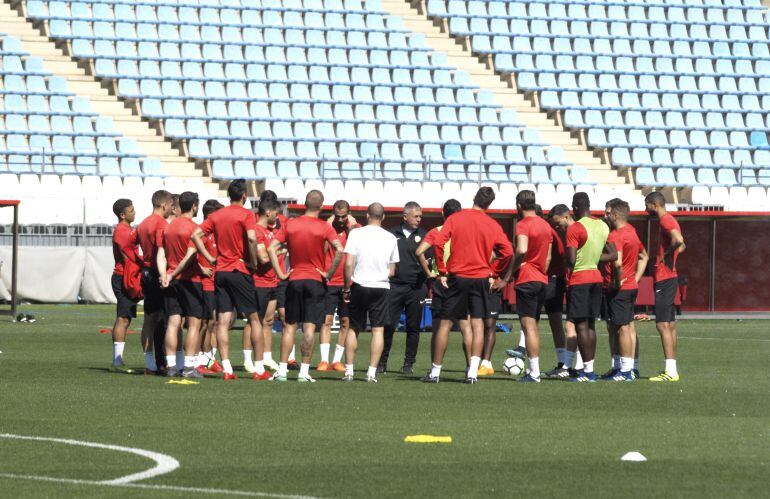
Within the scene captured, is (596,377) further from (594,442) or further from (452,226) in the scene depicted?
(594,442)

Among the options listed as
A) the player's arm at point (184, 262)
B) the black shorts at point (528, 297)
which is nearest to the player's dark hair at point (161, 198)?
the player's arm at point (184, 262)

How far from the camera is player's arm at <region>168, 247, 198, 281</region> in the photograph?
15852mm

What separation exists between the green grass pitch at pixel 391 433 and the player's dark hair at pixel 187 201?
1.86 metres

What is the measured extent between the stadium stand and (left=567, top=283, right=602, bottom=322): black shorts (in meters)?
24.1

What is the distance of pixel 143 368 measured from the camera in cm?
1750

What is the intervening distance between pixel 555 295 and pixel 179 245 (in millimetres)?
4401

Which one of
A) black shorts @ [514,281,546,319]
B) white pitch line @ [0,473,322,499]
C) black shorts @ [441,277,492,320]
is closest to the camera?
white pitch line @ [0,473,322,499]

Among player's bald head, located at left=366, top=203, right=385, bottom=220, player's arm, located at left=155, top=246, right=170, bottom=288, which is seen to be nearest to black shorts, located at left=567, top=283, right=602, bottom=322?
player's bald head, located at left=366, top=203, right=385, bottom=220

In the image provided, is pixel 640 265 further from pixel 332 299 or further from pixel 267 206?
pixel 267 206

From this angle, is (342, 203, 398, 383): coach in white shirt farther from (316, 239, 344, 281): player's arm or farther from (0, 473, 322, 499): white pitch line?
(0, 473, 322, 499): white pitch line

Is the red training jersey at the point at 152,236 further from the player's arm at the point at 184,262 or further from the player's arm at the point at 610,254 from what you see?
the player's arm at the point at 610,254

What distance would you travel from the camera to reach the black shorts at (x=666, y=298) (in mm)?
16453

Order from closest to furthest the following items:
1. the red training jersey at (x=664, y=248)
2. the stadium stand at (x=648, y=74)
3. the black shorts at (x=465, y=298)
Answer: the black shorts at (x=465, y=298)
the red training jersey at (x=664, y=248)
the stadium stand at (x=648, y=74)

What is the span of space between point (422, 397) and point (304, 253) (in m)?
2.34
